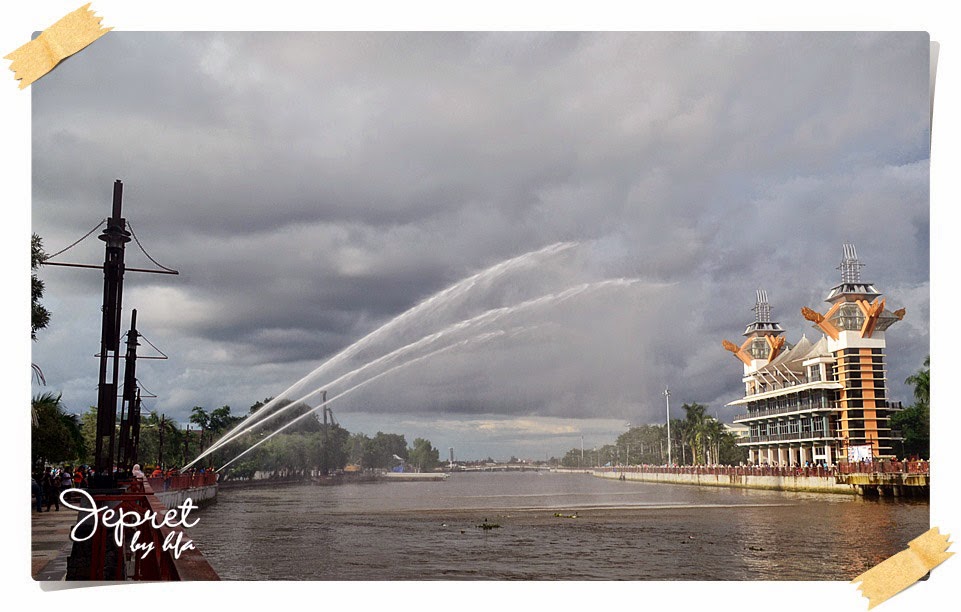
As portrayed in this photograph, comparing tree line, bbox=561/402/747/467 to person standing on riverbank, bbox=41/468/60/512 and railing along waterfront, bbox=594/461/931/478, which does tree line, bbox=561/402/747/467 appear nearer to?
railing along waterfront, bbox=594/461/931/478

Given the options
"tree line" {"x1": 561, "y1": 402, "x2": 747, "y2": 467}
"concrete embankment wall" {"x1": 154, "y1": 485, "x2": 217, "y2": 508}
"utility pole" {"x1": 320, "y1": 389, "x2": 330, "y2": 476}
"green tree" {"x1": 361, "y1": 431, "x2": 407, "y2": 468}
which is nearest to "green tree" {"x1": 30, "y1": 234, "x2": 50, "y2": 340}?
"concrete embankment wall" {"x1": 154, "y1": 485, "x2": 217, "y2": 508}

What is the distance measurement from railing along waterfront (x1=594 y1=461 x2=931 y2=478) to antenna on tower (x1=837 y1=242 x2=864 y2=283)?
3.51 metres

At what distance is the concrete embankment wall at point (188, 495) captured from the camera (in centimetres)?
1656

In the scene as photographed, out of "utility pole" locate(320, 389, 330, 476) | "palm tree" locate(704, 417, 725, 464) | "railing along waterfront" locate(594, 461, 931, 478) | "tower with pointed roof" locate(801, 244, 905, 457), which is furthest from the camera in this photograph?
"palm tree" locate(704, 417, 725, 464)

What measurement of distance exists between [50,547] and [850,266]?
590 inches

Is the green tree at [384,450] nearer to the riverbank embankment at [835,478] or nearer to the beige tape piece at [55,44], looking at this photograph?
the riverbank embankment at [835,478]

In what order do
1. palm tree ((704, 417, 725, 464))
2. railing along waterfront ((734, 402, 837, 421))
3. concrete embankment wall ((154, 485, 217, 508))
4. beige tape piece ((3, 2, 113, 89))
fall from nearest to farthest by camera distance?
1. beige tape piece ((3, 2, 113, 89))
2. concrete embankment wall ((154, 485, 217, 508))
3. railing along waterfront ((734, 402, 837, 421))
4. palm tree ((704, 417, 725, 464))

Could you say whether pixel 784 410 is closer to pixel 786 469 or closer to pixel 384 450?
pixel 786 469

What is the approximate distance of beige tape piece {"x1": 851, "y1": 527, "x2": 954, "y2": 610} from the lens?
12375 mm

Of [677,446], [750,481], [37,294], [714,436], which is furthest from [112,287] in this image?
[677,446]

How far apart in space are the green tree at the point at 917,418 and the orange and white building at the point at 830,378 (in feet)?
1.63

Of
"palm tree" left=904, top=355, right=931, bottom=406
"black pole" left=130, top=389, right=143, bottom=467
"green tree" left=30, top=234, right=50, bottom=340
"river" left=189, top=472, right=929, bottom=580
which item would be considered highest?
"green tree" left=30, top=234, right=50, bottom=340

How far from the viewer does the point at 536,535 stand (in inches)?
779
